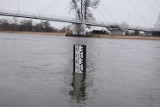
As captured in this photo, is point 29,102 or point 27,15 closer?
point 29,102

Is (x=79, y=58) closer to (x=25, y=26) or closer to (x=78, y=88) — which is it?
(x=78, y=88)

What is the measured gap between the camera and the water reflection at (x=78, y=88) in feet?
18.9

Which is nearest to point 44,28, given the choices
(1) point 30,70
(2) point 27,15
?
(2) point 27,15

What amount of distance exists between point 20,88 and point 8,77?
1.50m

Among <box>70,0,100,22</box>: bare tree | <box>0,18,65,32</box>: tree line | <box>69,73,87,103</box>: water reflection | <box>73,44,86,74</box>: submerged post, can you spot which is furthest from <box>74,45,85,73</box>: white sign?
<box>0,18,65,32</box>: tree line

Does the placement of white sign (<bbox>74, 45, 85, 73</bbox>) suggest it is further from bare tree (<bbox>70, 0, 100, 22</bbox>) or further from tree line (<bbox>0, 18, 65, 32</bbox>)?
tree line (<bbox>0, 18, 65, 32</bbox>)

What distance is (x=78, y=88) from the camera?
6641 millimetres

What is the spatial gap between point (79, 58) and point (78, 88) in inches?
80.0

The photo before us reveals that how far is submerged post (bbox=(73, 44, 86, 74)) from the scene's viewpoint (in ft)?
27.6

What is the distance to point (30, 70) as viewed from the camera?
931cm

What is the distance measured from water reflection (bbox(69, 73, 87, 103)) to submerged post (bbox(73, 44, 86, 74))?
0.77 feet

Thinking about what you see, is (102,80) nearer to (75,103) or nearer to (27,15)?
(75,103)

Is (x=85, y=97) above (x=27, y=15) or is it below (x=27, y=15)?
below

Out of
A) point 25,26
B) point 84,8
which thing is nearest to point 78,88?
point 84,8
